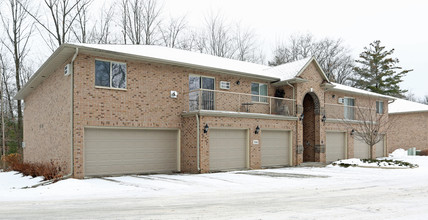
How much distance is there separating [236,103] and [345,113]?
36.4ft

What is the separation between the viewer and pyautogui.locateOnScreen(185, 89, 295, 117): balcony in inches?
693

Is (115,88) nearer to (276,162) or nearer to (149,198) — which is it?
(149,198)

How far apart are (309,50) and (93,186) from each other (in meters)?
40.9

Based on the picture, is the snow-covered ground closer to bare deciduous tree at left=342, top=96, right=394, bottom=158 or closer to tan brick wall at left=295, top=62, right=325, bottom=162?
tan brick wall at left=295, top=62, right=325, bottom=162

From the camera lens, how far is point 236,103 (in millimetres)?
19312

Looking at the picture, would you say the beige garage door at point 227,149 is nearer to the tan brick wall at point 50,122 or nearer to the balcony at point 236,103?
the balcony at point 236,103

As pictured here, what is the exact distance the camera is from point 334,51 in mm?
48781

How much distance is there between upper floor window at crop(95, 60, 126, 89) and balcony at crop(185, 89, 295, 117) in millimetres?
3298

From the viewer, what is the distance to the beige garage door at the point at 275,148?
19562mm

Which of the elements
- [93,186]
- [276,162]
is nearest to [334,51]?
[276,162]

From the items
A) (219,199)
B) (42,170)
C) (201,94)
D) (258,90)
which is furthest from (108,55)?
(258,90)

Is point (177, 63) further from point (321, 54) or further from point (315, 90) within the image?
point (321, 54)

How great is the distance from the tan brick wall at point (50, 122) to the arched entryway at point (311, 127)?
14.6 metres

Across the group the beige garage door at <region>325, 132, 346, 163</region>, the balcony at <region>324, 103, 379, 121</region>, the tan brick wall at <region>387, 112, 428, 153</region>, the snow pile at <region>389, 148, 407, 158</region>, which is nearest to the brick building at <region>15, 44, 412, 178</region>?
the beige garage door at <region>325, 132, 346, 163</region>
